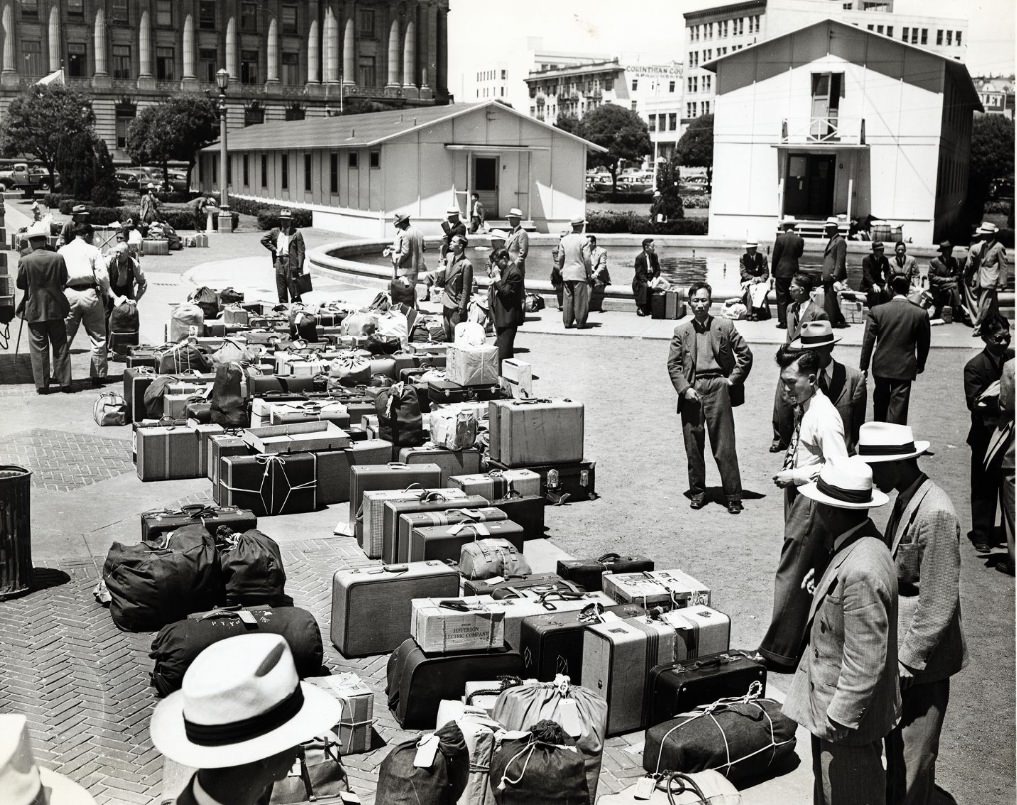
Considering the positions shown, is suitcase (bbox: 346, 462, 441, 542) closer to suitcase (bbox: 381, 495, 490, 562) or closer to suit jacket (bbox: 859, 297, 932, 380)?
suitcase (bbox: 381, 495, 490, 562)

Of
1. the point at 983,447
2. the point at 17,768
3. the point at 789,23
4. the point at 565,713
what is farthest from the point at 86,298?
the point at 789,23

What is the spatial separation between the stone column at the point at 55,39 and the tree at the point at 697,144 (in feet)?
152

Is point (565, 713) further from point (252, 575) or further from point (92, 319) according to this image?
point (92, 319)

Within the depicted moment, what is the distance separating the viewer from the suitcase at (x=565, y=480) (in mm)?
11062

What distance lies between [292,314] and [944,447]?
9533 mm

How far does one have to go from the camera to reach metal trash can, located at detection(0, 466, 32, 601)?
8250 millimetres

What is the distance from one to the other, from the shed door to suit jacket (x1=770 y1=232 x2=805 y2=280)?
24.6m

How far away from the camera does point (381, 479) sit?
10148mm

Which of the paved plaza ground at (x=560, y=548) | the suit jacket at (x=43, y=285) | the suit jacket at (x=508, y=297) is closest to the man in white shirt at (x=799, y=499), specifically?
the paved plaza ground at (x=560, y=548)

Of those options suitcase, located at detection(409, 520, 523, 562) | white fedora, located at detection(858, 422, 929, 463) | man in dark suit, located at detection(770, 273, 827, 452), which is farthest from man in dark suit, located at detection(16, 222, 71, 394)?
white fedora, located at detection(858, 422, 929, 463)

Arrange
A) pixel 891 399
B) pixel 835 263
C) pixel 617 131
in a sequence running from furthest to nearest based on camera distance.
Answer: pixel 617 131 → pixel 835 263 → pixel 891 399

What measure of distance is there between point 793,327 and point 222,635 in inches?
394

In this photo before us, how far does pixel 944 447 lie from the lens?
13547 millimetres

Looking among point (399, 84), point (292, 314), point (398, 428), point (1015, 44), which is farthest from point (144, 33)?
point (1015, 44)
